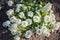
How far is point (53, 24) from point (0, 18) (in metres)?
0.92

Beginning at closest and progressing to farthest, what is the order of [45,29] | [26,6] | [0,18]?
[45,29]
[26,6]
[0,18]

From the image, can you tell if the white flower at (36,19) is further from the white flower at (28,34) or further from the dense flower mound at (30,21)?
the white flower at (28,34)

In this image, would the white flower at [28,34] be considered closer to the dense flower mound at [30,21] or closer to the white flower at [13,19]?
the dense flower mound at [30,21]

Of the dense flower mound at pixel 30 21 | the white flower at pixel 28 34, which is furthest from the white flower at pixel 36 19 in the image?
the white flower at pixel 28 34

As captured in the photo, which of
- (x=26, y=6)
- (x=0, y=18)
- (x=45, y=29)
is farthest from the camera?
(x=0, y=18)

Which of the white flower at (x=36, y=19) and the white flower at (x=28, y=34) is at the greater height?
the white flower at (x=36, y=19)

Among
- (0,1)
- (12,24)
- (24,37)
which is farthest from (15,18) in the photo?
(0,1)

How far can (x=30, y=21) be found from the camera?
2693 mm

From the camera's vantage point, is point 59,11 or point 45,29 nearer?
point 45,29

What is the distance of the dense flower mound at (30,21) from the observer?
269cm

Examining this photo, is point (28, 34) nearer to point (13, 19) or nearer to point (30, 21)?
point (30, 21)

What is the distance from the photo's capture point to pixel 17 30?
9.02 ft

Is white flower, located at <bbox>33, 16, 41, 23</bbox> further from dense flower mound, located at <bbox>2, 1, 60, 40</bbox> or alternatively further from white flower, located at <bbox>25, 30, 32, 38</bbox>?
white flower, located at <bbox>25, 30, 32, 38</bbox>

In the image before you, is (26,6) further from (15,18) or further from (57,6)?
(57,6)
